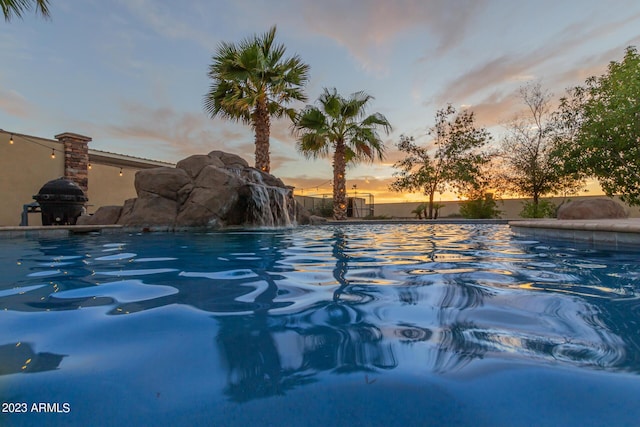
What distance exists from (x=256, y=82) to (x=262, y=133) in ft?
6.29

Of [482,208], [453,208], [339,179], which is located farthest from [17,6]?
[453,208]

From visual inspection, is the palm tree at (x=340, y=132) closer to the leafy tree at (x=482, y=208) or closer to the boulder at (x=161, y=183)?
the leafy tree at (x=482, y=208)

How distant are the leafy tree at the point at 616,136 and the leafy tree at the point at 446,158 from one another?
6.05m

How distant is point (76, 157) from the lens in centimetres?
1256

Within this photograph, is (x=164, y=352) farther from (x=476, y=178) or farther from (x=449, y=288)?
(x=476, y=178)

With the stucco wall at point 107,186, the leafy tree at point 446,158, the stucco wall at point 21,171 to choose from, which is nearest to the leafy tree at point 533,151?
the leafy tree at point 446,158

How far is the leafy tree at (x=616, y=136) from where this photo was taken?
878 cm

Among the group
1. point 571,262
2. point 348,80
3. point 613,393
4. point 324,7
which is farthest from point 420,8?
point 613,393

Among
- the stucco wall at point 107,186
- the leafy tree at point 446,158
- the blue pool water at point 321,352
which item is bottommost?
the blue pool water at point 321,352

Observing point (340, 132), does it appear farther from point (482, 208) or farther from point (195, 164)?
point (482, 208)

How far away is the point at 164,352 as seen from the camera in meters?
1.13

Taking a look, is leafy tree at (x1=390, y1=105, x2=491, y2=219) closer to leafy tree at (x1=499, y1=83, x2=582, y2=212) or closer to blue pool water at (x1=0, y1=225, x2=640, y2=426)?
leafy tree at (x1=499, y1=83, x2=582, y2=212)

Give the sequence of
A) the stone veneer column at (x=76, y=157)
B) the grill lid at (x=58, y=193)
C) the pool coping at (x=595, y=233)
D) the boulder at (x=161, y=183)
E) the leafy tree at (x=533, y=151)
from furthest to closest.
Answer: the leafy tree at (x=533, y=151) < the stone veneer column at (x=76, y=157) < the boulder at (x=161, y=183) < the grill lid at (x=58, y=193) < the pool coping at (x=595, y=233)

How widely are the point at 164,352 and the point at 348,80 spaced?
14259 millimetres
